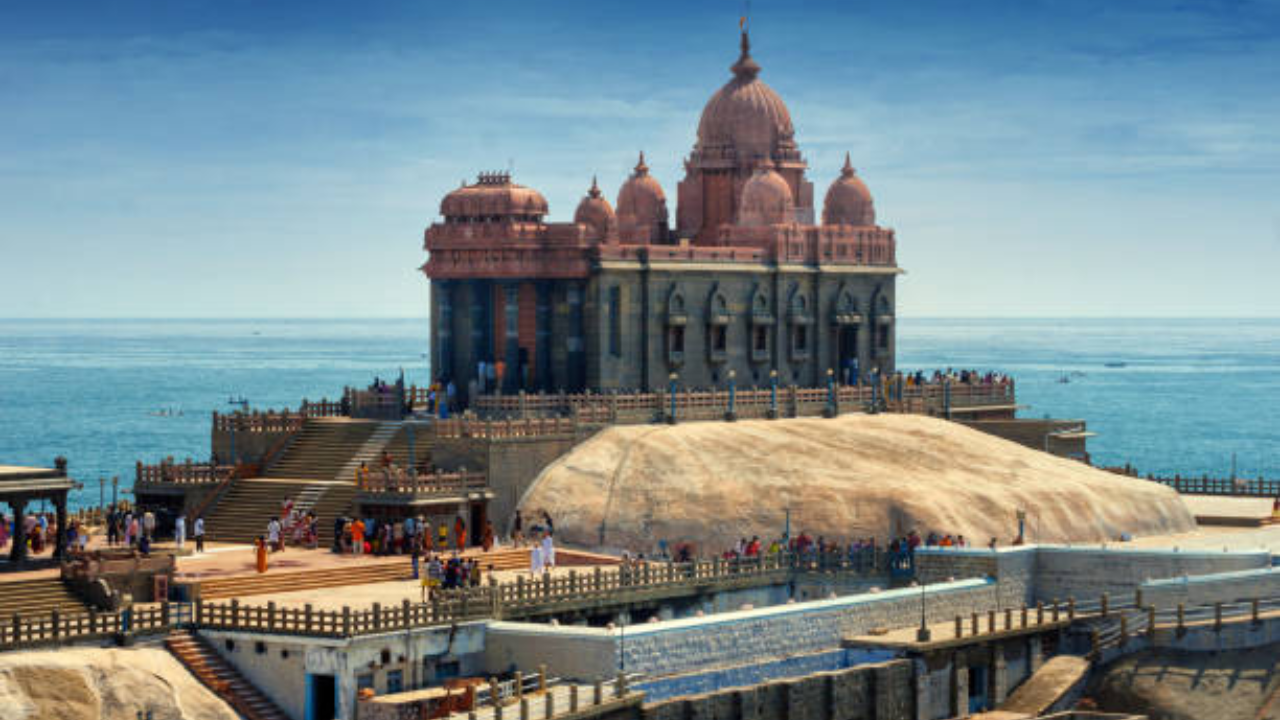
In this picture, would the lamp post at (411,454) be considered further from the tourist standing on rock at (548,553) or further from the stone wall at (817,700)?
the stone wall at (817,700)

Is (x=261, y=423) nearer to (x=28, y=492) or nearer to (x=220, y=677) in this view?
(x=28, y=492)

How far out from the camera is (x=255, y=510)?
64812mm

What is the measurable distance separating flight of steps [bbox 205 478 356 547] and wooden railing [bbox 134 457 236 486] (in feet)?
2.05

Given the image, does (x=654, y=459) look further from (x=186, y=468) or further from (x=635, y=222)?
(x=635, y=222)

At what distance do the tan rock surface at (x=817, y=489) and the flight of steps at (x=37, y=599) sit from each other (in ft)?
53.3

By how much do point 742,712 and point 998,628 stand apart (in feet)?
33.0

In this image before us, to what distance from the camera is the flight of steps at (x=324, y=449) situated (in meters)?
67.0

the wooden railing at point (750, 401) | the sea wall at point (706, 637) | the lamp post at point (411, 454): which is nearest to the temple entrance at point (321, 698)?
the sea wall at point (706, 637)

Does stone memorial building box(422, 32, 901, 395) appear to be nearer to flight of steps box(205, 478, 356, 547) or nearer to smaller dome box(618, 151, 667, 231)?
smaller dome box(618, 151, 667, 231)

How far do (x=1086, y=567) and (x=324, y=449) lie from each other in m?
23.3

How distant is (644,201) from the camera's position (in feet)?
285

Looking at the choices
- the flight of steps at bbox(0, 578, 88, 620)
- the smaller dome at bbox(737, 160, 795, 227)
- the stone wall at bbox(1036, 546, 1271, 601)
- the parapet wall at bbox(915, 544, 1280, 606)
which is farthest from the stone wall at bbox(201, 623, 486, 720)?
the smaller dome at bbox(737, 160, 795, 227)

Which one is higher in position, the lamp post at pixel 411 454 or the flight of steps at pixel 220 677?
the lamp post at pixel 411 454

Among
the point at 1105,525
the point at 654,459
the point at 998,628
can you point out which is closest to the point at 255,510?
the point at 654,459
